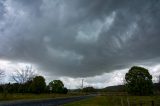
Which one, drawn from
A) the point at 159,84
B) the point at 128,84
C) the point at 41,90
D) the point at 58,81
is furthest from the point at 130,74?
the point at 58,81

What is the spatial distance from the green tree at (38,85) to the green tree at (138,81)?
37.0m

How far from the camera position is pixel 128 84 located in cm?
10556

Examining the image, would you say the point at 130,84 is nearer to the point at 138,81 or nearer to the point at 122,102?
the point at 138,81

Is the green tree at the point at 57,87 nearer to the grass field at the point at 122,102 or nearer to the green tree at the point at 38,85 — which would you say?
the green tree at the point at 38,85

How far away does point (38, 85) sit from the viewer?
370 ft

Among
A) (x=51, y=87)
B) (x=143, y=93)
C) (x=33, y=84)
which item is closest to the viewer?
(x=143, y=93)

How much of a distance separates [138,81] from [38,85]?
42.7 m

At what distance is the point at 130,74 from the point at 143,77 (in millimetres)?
5400

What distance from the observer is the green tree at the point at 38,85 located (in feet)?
365

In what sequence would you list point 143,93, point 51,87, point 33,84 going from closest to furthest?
point 143,93 → point 33,84 → point 51,87

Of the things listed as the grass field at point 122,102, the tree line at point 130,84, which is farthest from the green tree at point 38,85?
the grass field at point 122,102

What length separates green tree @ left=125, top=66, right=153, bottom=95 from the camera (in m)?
101

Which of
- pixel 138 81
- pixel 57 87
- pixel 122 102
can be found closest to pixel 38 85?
pixel 57 87

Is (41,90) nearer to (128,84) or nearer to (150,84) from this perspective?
(128,84)
